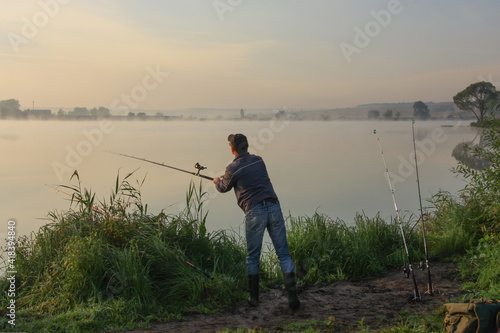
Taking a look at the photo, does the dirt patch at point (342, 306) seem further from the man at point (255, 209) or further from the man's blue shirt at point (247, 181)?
the man's blue shirt at point (247, 181)

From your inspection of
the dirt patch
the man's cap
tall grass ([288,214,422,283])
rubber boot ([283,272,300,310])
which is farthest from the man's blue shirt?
tall grass ([288,214,422,283])

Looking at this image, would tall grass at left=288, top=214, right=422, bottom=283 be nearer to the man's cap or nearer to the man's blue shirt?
the man's blue shirt

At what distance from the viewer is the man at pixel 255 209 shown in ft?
23.1

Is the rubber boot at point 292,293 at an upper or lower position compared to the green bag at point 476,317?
lower

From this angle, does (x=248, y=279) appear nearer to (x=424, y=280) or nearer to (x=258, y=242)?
(x=258, y=242)

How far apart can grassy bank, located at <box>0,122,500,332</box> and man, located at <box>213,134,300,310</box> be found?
1.68 ft

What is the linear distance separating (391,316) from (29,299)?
458cm

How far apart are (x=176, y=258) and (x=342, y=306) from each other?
7.42 feet

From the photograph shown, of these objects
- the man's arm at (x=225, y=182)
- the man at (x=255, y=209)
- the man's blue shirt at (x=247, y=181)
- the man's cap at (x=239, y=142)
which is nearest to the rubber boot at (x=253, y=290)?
the man at (x=255, y=209)

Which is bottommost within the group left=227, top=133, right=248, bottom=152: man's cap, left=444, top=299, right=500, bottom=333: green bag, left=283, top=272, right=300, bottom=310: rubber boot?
left=283, top=272, right=300, bottom=310: rubber boot

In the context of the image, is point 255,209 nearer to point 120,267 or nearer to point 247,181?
point 247,181

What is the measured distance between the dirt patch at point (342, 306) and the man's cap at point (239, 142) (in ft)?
6.72

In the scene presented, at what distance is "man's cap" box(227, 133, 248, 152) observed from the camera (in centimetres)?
722

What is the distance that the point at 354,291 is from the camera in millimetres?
7770
